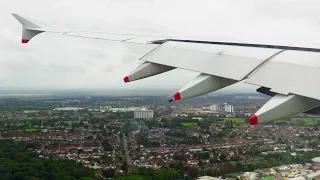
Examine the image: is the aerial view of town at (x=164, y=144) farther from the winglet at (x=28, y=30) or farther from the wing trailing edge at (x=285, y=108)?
the wing trailing edge at (x=285, y=108)

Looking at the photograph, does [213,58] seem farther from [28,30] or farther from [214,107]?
[214,107]

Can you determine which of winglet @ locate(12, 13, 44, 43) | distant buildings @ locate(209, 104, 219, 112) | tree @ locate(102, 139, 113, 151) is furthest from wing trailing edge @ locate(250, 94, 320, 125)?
distant buildings @ locate(209, 104, 219, 112)

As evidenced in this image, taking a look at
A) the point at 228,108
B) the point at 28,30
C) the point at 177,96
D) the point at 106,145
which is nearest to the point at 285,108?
the point at 177,96

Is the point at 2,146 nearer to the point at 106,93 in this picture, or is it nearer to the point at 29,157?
the point at 29,157

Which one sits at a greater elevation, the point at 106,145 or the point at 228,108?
the point at 228,108

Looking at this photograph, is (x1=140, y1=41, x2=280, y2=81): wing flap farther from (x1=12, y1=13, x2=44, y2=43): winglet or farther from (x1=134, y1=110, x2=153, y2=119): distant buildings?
(x1=134, y1=110, x2=153, y2=119): distant buildings

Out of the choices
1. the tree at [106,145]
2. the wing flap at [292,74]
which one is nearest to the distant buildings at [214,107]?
the tree at [106,145]
